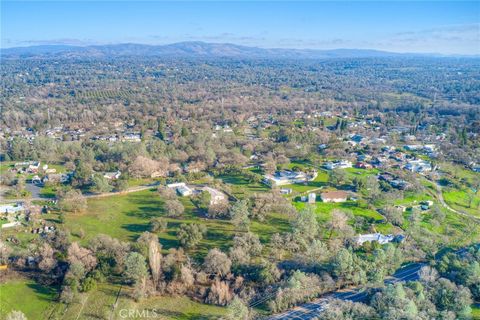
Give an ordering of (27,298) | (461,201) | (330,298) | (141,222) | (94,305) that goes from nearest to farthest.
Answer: (94,305) → (27,298) → (330,298) → (141,222) → (461,201)

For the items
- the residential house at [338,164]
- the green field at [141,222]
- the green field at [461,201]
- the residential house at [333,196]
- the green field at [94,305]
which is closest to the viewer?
the green field at [94,305]

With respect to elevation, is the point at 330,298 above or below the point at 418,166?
below

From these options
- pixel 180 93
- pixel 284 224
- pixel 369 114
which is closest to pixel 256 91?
pixel 180 93

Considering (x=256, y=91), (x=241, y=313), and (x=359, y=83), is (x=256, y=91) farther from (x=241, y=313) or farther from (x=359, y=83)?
(x=241, y=313)

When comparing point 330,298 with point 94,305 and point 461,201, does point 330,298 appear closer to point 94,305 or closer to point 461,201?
point 94,305

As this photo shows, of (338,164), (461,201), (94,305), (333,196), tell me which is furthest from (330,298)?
(338,164)

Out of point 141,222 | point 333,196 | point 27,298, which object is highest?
point 333,196

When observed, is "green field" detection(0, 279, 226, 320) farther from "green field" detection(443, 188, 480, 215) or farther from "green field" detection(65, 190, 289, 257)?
"green field" detection(443, 188, 480, 215)

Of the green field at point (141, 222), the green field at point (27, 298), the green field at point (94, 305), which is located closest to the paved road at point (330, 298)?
the green field at point (94, 305)

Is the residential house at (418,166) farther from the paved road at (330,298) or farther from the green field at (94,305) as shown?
the green field at (94,305)
